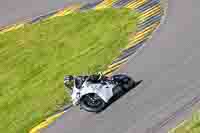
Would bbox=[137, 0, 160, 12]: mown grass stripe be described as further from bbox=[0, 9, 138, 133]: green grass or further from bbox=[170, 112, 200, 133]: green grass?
bbox=[170, 112, 200, 133]: green grass

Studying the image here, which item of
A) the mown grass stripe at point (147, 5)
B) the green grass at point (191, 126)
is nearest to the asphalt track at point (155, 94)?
the green grass at point (191, 126)

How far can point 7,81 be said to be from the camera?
33750 millimetres

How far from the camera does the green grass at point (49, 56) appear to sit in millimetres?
29922

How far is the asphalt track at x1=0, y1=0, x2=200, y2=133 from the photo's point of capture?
26047 mm

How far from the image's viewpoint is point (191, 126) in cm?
2378

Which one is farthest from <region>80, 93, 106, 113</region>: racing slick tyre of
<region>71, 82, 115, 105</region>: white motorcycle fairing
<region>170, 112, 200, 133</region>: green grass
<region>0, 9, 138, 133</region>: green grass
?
<region>170, 112, 200, 133</region>: green grass

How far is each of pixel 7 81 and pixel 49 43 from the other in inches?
191

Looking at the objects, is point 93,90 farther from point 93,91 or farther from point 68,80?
point 68,80

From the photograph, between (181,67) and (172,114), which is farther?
(181,67)

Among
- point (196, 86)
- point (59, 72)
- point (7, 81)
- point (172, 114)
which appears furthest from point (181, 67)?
point (7, 81)

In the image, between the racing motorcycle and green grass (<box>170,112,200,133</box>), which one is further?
the racing motorcycle

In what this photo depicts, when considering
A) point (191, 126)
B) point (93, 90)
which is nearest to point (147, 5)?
point (93, 90)

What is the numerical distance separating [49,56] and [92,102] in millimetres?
8618

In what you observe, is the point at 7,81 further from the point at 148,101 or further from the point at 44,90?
the point at 148,101
